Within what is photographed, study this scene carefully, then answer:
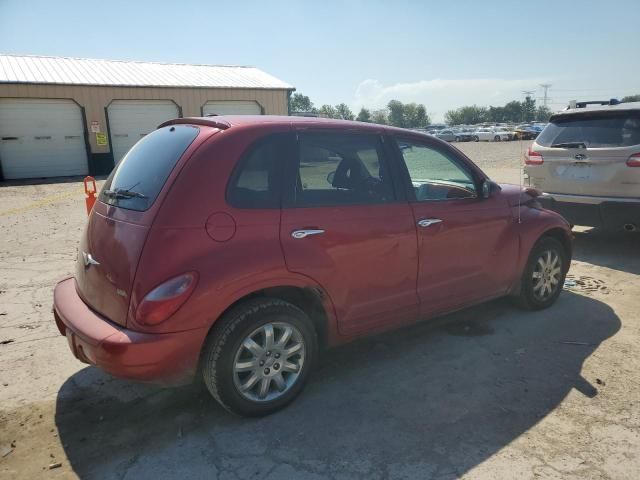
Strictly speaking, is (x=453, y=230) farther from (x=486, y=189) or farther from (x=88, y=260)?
(x=88, y=260)

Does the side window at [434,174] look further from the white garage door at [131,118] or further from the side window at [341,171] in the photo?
the white garage door at [131,118]

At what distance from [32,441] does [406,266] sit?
2607mm

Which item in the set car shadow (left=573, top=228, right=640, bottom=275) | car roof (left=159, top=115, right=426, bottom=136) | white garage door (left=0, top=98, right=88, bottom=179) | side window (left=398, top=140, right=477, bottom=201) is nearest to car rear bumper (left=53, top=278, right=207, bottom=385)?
car roof (left=159, top=115, right=426, bottom=136)

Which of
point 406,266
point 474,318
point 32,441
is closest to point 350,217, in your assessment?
point 406,266

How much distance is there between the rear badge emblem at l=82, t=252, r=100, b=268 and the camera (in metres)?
3.00

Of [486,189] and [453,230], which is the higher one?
[486,189]

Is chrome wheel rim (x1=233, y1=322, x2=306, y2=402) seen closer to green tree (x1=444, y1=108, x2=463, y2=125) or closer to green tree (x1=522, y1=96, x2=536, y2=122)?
green tree (x1=522, y1=96, x2=536, y2=122)

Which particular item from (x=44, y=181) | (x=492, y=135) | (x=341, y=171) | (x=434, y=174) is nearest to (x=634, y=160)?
(x=434, y=174)

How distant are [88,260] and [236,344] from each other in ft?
3.72

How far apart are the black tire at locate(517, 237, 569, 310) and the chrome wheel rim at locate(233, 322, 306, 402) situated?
2.49 meters

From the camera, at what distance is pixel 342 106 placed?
4136 inches

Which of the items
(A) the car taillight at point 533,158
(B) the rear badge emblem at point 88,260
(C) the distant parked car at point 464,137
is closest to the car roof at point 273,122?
(B) the rear badge emblem at point 88,260

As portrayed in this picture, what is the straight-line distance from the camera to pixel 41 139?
19703 millimetres

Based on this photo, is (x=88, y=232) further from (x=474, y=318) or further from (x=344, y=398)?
(x=474, y=318)
